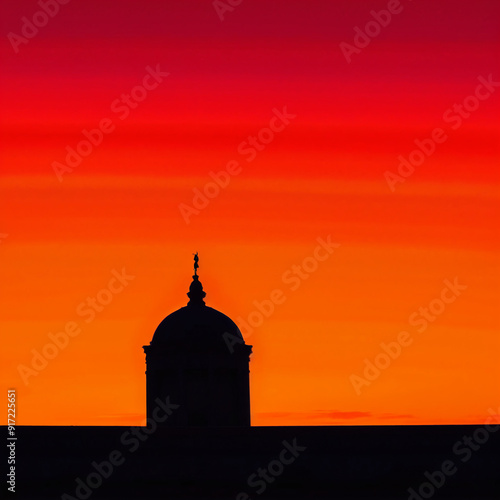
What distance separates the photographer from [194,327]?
255 feet

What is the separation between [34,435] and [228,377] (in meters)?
15.0

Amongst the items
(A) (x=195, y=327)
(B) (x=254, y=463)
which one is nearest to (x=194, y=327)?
(A) (x=195, y=327)

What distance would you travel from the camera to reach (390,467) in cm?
6756

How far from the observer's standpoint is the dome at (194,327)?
254ft

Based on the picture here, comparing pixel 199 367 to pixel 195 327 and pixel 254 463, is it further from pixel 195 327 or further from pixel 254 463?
pixel 254 463

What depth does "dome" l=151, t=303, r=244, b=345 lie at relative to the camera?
77500 mm

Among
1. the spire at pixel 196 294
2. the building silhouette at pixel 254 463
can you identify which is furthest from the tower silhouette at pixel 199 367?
the building silhouette at pixel 254 463

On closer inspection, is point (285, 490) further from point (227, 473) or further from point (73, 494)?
point (73, 494)

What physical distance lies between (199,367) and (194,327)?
2.32m

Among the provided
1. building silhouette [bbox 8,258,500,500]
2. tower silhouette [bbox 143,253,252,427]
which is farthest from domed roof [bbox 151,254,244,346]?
building silhouette [bbox 8,258,500,500]

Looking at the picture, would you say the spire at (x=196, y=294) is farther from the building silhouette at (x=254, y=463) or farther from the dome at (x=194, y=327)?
the building silhouette at (x=254, y=463)

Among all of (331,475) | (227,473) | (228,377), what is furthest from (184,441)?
(228,377)

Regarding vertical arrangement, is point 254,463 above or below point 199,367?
below

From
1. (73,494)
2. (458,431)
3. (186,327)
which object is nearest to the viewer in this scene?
(73,494)
